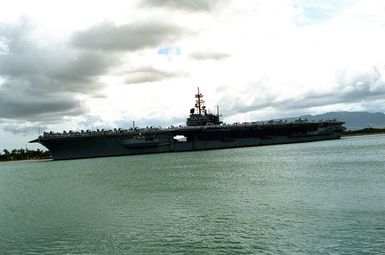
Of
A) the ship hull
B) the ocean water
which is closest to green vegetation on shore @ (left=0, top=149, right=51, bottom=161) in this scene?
the ship hull

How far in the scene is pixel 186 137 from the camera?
7650cm

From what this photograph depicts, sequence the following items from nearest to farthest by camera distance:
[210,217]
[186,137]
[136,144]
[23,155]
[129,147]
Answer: [210,217] → [136,144] → [129,147] → [186,137] → [23,155]

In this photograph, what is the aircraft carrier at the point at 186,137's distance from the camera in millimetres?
68875

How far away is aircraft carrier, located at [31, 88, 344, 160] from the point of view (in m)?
68.9

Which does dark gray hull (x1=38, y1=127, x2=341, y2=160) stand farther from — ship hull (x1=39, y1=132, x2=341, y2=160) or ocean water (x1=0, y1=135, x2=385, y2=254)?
ocean water (x1=0, y1=135, x2=385, y2=254)

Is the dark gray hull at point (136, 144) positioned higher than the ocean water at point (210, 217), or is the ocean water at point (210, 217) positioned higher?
the dark gray hull at point (136, 144)

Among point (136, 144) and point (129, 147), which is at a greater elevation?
point (136, 144)

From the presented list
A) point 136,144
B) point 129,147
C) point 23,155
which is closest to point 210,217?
point 136,144

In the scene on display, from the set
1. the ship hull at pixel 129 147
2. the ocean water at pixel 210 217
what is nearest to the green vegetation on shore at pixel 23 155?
the ship hull at pixel 129 147

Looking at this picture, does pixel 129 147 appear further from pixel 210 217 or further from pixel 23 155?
pixel 23 155

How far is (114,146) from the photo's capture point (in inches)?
2766

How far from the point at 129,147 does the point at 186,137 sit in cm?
1168

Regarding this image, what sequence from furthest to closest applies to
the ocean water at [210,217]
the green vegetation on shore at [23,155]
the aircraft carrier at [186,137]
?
the green vegetation on shore at [23,155], the aircraft carrier at [186,137], the ocean water at [210,217]

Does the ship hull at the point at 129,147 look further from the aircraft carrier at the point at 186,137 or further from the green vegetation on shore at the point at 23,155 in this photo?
the green vegetation on shore at the point at 23,155
